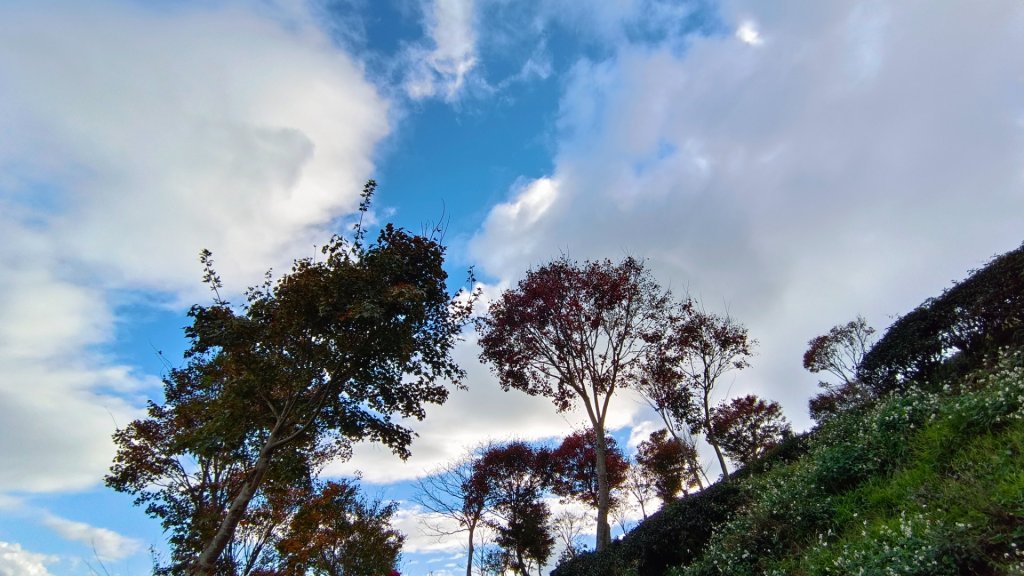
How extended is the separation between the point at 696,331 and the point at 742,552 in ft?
47.3

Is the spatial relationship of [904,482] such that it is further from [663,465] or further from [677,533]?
[663,465]

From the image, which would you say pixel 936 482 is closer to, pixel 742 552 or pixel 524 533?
pixel 742 552

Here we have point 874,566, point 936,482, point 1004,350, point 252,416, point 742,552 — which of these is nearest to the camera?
point 874,566

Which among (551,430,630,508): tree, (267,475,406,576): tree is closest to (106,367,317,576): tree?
(267,475,406,576): tree

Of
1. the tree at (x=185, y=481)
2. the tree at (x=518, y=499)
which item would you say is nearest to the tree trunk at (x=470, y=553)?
the tree at (x=518, y=499)

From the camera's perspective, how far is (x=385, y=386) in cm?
1088

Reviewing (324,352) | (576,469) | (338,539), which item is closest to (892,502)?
(324,352)

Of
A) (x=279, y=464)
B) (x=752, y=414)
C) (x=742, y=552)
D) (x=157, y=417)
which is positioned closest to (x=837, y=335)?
(x=752, y=414)

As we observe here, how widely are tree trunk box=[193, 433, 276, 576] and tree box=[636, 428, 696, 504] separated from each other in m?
28.0

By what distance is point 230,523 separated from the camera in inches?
340

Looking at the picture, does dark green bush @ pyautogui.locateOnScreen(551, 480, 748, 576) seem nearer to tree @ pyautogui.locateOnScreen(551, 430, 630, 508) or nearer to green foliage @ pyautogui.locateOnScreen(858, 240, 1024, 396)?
green foliage @ pyautogui.locateOnScreen(858, 240, 1024, 396)

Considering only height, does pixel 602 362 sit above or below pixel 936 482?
above

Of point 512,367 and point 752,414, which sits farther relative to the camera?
point 752,414

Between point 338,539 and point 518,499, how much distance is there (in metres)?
12.3
